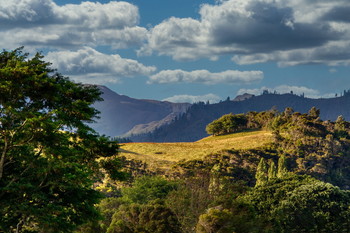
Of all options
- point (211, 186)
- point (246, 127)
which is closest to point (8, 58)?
point (211, 186)

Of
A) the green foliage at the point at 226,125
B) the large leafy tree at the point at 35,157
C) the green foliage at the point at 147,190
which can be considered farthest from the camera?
the green foliage at the point at 226,125

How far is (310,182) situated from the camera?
60.4 metres

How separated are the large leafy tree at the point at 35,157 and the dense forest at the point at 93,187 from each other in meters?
0.05

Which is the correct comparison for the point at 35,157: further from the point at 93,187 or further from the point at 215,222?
the point at 215,222

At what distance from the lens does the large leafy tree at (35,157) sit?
2222 centimetres

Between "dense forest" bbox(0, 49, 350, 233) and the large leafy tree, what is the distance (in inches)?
2.1

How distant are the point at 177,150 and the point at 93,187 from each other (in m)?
99.0

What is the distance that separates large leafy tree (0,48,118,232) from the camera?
72.9 feet

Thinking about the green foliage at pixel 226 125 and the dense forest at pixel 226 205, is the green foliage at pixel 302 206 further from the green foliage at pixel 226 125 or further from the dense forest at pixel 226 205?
the green foliage at pixel 226 125

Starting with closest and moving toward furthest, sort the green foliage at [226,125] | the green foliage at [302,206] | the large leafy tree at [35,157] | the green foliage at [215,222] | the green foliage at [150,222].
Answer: the large leafy tree at [35,157] → the green foliage at [215,222] → the green foliage at [150,222] → the green foliage at [302,206] → the green foliage at [226,125]

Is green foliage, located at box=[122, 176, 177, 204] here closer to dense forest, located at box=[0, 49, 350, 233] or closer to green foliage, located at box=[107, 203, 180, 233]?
dense forest, located at box=[0, 49, 350, 233]

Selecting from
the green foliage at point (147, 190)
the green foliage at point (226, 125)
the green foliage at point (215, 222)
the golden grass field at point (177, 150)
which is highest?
the green foliage at point (226, 125)

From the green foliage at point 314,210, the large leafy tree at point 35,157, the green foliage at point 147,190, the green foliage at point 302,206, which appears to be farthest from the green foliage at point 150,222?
the green foliage at point 147,190

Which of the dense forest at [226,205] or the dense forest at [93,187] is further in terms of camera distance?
the dense forest at [226,205]
